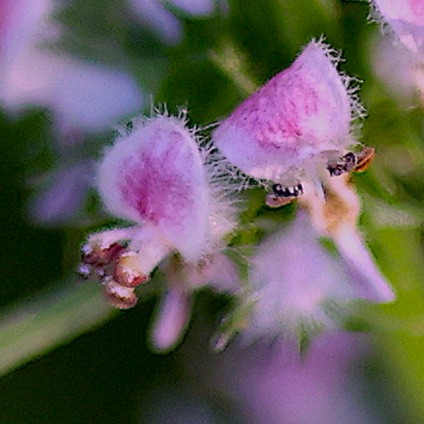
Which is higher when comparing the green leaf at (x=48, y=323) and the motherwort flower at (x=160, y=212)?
the motherwort flower at (x=160, y=212)

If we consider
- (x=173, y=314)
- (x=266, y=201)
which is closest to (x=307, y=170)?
(x=266, y=201)

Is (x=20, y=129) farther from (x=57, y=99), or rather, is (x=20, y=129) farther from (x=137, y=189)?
(x=137, y=189)

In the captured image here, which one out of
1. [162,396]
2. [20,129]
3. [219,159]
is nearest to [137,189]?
[219,159]

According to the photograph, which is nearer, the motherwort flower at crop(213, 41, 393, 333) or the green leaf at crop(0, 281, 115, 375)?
the motherwort flower at crop(213, 41, 393, 333)

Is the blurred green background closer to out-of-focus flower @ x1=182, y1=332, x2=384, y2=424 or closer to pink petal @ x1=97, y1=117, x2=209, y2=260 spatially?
pink petal @ x1=97, y1=117, x2=209, y2=260

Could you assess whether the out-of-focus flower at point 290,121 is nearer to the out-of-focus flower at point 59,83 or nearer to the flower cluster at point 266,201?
the flower cluster at point 266,201

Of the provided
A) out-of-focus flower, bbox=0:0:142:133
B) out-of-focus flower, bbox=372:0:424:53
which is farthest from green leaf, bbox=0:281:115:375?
out-of-focus flower, bbox=372:0:424:53

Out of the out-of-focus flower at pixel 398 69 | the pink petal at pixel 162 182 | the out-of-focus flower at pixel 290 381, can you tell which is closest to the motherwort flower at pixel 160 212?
the pink petal at pixel 162 182
